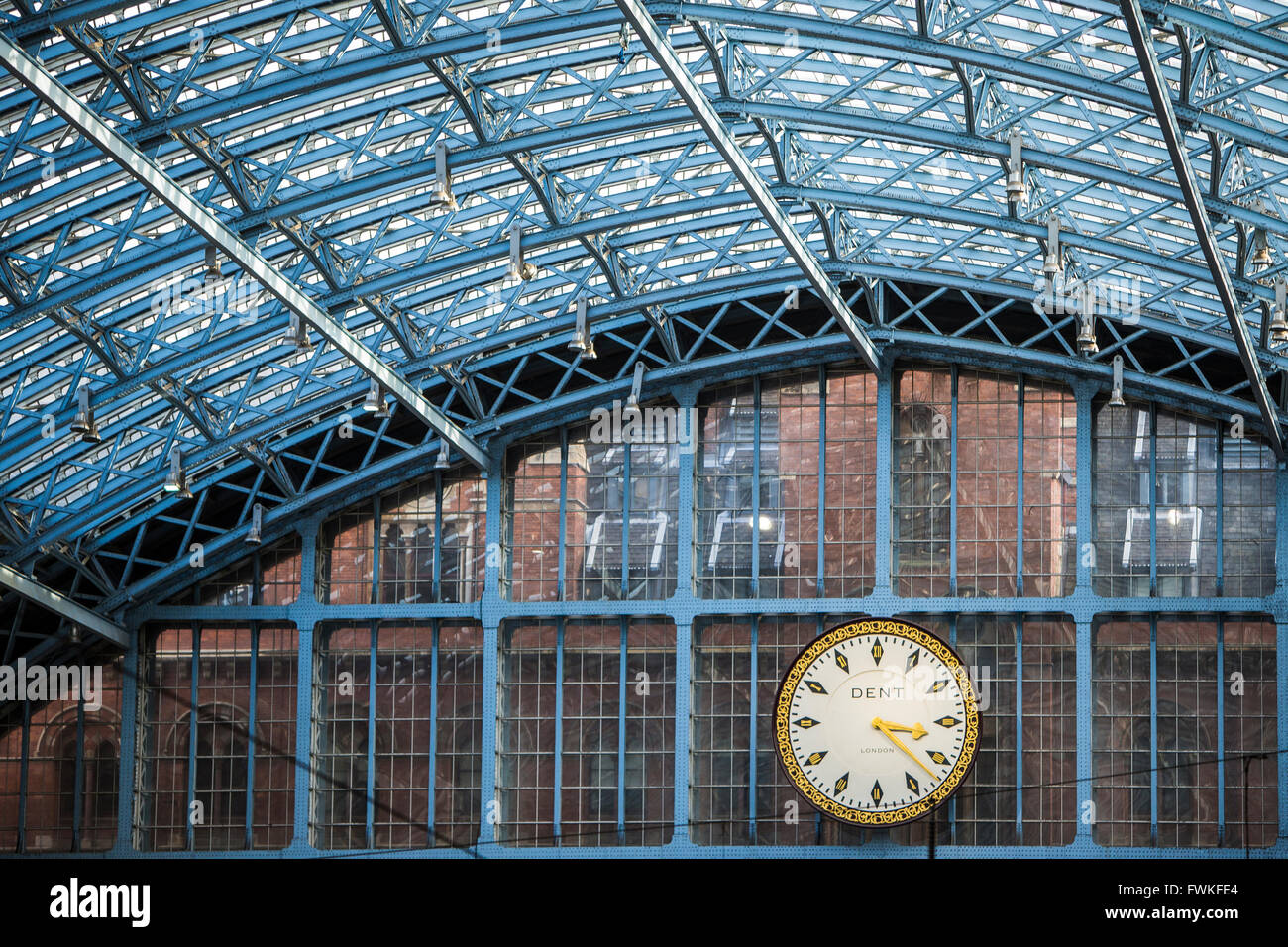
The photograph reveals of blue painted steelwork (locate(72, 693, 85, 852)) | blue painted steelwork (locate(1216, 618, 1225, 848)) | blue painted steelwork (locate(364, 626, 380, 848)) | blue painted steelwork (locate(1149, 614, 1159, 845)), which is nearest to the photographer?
blue painted steelwork (locate(1216, 618, 1225, 848))

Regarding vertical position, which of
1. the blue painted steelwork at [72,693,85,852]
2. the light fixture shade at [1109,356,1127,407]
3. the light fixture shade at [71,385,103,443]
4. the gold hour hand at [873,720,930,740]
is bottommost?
the blue painted steelwork at [72,693,85,852]

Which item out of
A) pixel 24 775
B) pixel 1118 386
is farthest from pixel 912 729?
pixel 24 775

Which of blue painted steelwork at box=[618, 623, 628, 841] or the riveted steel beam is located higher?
the riveted steel beam

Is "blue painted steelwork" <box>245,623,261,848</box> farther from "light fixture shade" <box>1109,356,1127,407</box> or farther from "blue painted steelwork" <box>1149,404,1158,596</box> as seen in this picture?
"blue painted steelwork" <box>1149,404,1158,596</box>

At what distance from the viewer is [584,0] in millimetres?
24234

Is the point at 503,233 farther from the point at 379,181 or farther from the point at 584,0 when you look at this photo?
the point at 584,0

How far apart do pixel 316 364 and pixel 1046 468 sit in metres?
16.0

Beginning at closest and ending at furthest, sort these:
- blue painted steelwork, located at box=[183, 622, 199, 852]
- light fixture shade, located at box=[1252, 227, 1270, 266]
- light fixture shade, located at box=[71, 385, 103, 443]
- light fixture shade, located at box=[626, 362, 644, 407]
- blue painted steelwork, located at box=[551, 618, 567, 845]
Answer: light fixture shade, located at box=[1252, 227, 1270, 266]
light fixture shade, located at box=[71, 385, 103, 443]
light fixture shade, located at box=[626, 362, 644, 407]
blue painted steelwork, located at box=[551, 618, 567, 845]
blue painted steelwork, located at box=[183, 622, 199, 852]

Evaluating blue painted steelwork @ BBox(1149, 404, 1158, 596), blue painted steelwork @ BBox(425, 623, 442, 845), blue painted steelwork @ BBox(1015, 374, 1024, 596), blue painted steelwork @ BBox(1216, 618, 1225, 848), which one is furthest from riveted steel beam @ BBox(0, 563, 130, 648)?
blue painted steelwork @ BBox(1216, 618, 1225, 848)

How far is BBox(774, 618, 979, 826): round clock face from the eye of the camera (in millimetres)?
34438

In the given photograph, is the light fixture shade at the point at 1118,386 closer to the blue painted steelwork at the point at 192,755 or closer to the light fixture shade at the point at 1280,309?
the light fixture shade at the point at 1280,309

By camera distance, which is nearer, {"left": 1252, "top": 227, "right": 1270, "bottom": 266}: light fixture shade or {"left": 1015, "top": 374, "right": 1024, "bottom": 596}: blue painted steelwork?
{"left": 1252, "top": 227, "right": 1270, "bottom": 266}: light fixture shade
